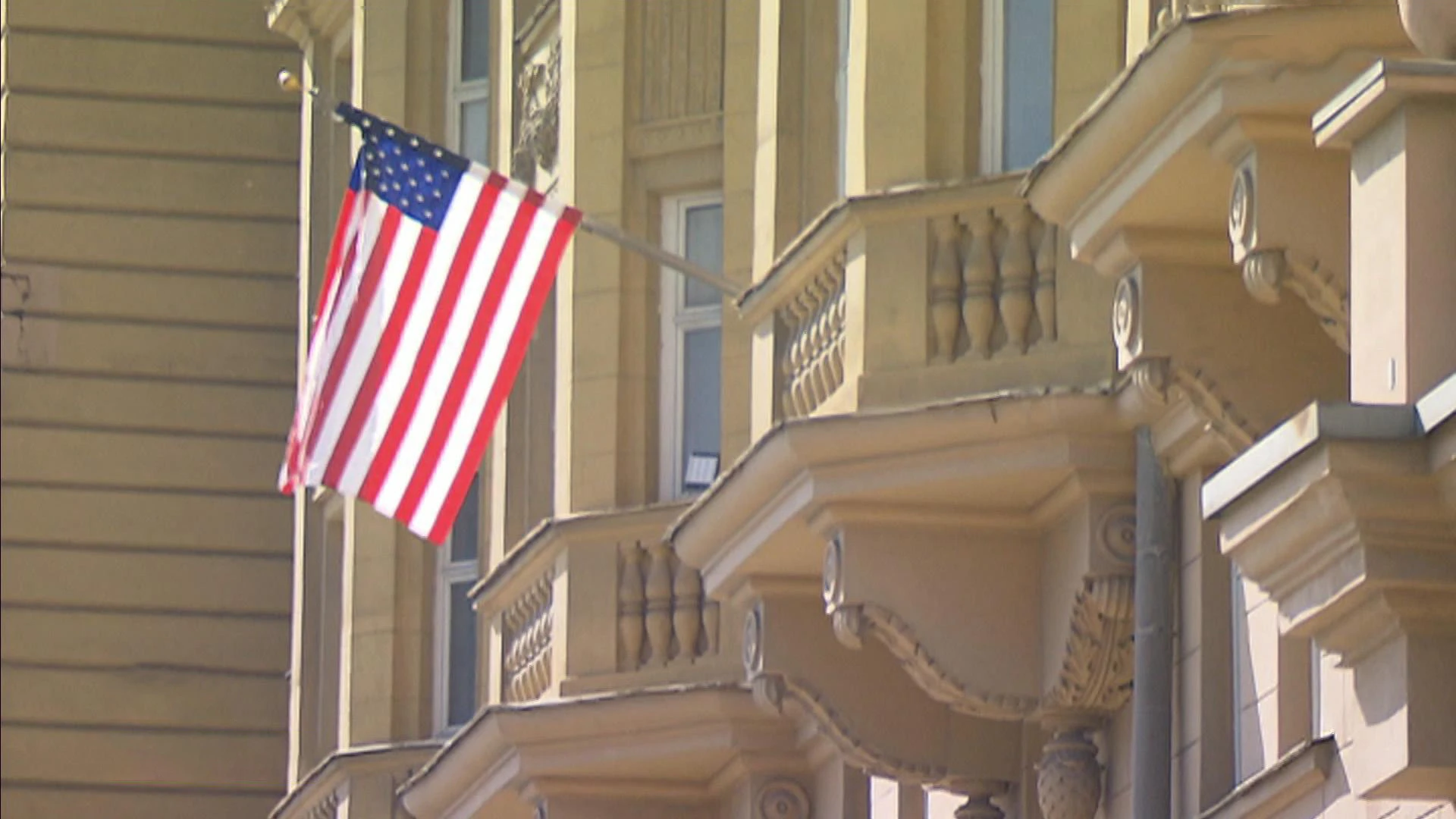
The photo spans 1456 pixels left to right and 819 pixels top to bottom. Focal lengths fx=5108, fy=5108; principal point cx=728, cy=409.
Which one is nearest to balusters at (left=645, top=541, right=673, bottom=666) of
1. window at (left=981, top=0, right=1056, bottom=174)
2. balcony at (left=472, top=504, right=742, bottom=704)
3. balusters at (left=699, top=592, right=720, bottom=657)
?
balcony at (left=472, top=504, right=742, bottom=704)

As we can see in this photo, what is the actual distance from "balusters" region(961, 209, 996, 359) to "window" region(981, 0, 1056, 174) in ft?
1.23

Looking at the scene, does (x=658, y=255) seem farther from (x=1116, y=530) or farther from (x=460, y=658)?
(x=460, y=658)

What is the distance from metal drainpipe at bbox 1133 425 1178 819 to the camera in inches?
724

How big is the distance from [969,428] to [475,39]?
13348 millimetres

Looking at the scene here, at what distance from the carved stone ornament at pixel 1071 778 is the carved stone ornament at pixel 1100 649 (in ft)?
0.66

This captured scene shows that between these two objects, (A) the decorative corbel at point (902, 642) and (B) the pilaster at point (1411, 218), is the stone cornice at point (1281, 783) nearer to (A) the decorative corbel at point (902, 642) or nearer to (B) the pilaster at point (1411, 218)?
(A) the decorative corbel at point (902, 642)

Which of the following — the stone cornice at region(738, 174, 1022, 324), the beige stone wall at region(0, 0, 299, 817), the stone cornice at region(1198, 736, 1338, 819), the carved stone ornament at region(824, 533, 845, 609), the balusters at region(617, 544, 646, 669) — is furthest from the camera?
the beige stone wall at region(0, 0, 299, 817)

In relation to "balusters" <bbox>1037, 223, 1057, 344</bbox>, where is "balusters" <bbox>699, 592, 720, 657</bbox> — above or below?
below

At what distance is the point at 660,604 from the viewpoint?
24.1 m

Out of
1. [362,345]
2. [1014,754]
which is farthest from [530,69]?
[1014,754]

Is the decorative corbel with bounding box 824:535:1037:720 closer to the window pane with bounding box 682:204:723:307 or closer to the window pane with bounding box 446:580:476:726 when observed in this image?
the window pane with bounding box 682:204:723:307

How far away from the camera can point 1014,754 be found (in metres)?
20.8

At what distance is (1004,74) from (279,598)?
67.6 ft

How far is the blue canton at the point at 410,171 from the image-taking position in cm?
2325
